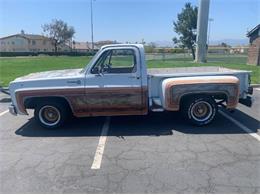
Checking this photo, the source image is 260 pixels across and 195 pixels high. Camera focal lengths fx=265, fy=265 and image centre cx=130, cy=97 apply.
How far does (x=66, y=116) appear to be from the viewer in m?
6.02

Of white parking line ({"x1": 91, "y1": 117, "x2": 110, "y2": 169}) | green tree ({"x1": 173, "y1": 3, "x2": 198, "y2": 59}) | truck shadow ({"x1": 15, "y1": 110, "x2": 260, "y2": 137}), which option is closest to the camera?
white parking line ({"x1": 91, "y1": 117, "x2": 110, "y2": 169})

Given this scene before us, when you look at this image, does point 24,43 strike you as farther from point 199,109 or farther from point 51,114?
point 199,109

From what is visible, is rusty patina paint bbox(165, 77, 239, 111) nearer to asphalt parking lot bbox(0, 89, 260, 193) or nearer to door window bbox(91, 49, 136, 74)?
asphalt parking lot bbox(0, 89, 260, 193)

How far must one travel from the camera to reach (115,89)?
18.7 feet

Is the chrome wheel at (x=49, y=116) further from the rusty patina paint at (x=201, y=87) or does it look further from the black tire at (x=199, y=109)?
the black tire at (x=199, y=109)

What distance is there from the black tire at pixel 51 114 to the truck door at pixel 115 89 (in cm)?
61

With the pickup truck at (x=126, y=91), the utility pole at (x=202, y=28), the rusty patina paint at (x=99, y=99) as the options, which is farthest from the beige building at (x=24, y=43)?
the rusty patina paint at (x=99, y=99)

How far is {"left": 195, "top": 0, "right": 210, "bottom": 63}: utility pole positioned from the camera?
23828 millimetres

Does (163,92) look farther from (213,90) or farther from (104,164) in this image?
(104,164)

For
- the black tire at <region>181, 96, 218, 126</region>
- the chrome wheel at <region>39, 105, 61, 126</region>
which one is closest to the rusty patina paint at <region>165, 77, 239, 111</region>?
the black tire at <region>181, 96, 218, 126</region>

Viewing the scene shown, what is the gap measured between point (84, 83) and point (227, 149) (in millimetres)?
3138

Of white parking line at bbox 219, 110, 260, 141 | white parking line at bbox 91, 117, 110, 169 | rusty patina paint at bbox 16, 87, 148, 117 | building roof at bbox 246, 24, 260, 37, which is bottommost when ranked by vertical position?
white parking line at bbox 91, 117, 110, 169

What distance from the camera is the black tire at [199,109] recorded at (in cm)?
584

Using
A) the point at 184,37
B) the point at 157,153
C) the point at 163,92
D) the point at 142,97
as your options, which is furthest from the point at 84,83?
the point at 184,37
